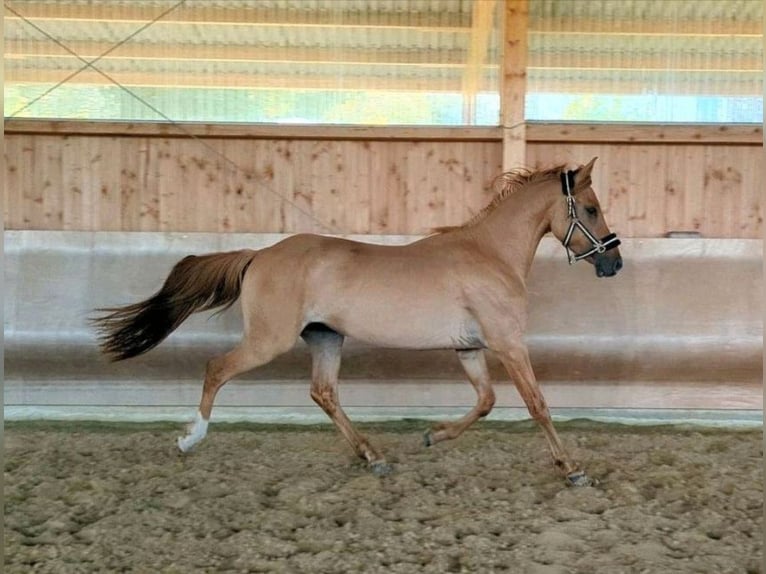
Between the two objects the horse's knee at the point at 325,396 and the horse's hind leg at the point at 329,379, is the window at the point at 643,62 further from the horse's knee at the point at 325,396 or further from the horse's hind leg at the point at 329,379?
the horse's knee at the point at 325,396

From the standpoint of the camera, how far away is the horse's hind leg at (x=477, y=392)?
4.41m

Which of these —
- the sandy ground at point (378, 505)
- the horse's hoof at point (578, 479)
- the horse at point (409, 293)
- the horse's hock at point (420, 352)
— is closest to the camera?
the sandy ground at point (378, 505)

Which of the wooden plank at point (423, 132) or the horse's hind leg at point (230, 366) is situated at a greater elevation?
the wooden plank at point (423, 132)

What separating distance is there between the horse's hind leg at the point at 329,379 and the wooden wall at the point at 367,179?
7.01 feet

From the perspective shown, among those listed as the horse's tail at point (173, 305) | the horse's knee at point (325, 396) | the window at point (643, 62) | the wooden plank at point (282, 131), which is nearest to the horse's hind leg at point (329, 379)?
the horse's knee at point (325, 396)

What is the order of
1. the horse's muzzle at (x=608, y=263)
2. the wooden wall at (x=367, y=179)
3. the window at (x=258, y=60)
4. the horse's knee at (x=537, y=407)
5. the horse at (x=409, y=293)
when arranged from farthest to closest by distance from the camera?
the window at (x=258, y=60) < the wooden wall at (x=367, y=179) < the horse's muzzle at (x=608, y=263) < the horse at (x=409, y=293) < the horse's knee at (x=537, y=407)

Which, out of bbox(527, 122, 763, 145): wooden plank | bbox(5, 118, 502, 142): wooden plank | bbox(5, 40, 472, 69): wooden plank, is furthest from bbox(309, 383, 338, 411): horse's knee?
bbox(5, 40, 472, 69): wooden plank

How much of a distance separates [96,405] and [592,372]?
3.94 meters

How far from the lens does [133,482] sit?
3.97 meters

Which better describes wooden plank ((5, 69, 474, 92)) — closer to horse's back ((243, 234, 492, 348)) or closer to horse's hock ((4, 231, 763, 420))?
horse's hock ((4, 231, 763, 420))

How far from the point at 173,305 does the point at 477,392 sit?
1908 mm

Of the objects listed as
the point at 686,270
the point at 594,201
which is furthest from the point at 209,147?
the point at 686,270

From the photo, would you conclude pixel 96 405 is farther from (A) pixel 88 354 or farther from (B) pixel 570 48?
(B) pixel 570 48

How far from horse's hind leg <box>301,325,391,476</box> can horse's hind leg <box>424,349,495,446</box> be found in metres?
0.45
